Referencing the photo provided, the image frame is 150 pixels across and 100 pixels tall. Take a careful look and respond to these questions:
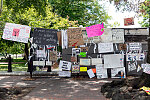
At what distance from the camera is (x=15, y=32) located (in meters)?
7.86

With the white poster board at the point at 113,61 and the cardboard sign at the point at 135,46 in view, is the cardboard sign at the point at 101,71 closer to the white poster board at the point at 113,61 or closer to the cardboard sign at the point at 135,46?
the white poster board at the point at 113,61

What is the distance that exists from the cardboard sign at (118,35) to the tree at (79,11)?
1258 centimetres

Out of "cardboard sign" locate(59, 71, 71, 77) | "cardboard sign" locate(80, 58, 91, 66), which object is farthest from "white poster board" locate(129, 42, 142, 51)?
"cardboard sign" locate(59, 71, 71, 77)

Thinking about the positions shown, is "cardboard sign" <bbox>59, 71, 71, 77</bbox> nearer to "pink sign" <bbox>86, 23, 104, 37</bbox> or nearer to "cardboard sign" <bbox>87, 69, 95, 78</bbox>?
"cardboard sign" <bbox>87, 69, 95, 78</bbox>

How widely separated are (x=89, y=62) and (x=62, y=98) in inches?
161

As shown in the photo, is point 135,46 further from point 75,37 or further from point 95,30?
point 75,37

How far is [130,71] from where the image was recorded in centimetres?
981

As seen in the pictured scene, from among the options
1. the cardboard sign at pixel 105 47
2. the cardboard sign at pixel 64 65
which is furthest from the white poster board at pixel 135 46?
the cardboard sign at pixel 64 65

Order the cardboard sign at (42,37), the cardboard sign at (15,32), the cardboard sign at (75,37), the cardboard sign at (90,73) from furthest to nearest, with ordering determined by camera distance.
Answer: the cardboard sign at (90,73), the cardboard sign at (75,37), the cardboard sign at (42,37), the cardboard sign at (15,32)

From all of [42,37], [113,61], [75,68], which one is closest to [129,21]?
[113,61]

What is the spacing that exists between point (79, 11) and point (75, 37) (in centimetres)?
A: 1554

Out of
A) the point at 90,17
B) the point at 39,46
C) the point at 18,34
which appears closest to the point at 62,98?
the point at 18,34

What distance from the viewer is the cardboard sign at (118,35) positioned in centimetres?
966

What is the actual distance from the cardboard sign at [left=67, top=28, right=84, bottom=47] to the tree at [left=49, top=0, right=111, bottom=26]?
42.2 feet
